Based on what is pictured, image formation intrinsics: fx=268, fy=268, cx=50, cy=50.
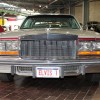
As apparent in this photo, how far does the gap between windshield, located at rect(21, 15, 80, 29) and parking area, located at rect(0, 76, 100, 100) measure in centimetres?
125

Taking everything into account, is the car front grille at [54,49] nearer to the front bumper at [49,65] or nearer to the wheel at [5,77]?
the front bumper at [49,65]

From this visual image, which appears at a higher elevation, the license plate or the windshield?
the windshield

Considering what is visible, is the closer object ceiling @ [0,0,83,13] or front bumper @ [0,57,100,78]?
front bumper @ [0,57,100,78]

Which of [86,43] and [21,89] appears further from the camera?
[21,89]

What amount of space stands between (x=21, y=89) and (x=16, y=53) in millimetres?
852

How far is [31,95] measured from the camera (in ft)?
15.2

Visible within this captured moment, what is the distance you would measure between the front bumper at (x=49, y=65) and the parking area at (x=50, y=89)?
0.41m

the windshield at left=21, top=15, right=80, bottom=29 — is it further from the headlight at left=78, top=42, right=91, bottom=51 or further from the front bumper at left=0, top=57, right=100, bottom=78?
the front bumper at left=0, top=57, right=100, bottom=78

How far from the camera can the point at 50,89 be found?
5.04 meters

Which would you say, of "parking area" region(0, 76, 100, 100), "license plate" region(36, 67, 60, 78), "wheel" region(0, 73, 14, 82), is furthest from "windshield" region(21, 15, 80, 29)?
"license plate" region(36, 67, 60, 78)

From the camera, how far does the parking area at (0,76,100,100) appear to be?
4512 mm

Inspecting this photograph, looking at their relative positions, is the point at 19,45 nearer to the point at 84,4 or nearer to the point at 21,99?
the point at 21,99

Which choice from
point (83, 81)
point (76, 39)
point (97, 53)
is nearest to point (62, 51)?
point (76, 39)

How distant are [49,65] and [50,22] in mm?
2262
